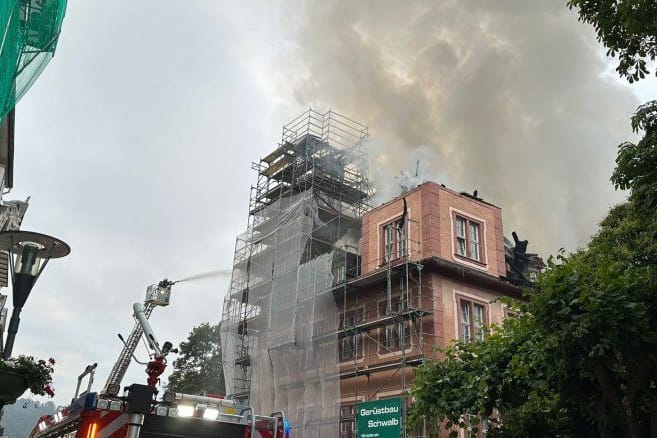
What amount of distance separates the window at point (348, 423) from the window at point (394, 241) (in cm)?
661

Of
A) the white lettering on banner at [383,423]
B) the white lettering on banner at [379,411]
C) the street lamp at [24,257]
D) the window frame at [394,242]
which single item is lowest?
the white lettering on banner at [383,423]

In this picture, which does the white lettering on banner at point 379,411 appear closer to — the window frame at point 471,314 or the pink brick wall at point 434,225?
the window frame at point 471,314

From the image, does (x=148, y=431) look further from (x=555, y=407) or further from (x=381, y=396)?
(x=381, y=396)

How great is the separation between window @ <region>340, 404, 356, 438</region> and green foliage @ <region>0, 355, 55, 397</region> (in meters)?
16.9

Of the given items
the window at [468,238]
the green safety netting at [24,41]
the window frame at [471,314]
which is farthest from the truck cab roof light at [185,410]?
the window at [468,238]

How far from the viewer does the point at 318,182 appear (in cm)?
3288

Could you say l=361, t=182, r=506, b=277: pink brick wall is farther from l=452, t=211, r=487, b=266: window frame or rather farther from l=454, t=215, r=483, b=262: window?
l=454, t=215, r=483, b=262: window

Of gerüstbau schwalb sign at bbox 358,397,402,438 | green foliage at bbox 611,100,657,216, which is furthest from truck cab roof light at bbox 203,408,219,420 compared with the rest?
gerüstbau schwalb sign at bbox 358,397,402,438

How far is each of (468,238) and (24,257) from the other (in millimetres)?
21064

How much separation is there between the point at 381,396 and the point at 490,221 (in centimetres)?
1000

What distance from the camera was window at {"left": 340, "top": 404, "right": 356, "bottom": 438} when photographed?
2453 cm

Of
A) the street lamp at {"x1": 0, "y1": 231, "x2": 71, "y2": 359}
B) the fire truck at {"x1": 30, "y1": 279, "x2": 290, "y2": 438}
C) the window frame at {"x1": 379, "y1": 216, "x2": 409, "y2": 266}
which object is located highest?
the window frame at {"x1": 379, "y1": 216, "x2": 409, "y2": 266}

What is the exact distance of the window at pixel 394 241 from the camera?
26.1 meters

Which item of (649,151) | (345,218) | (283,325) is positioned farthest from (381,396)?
(649,151)
